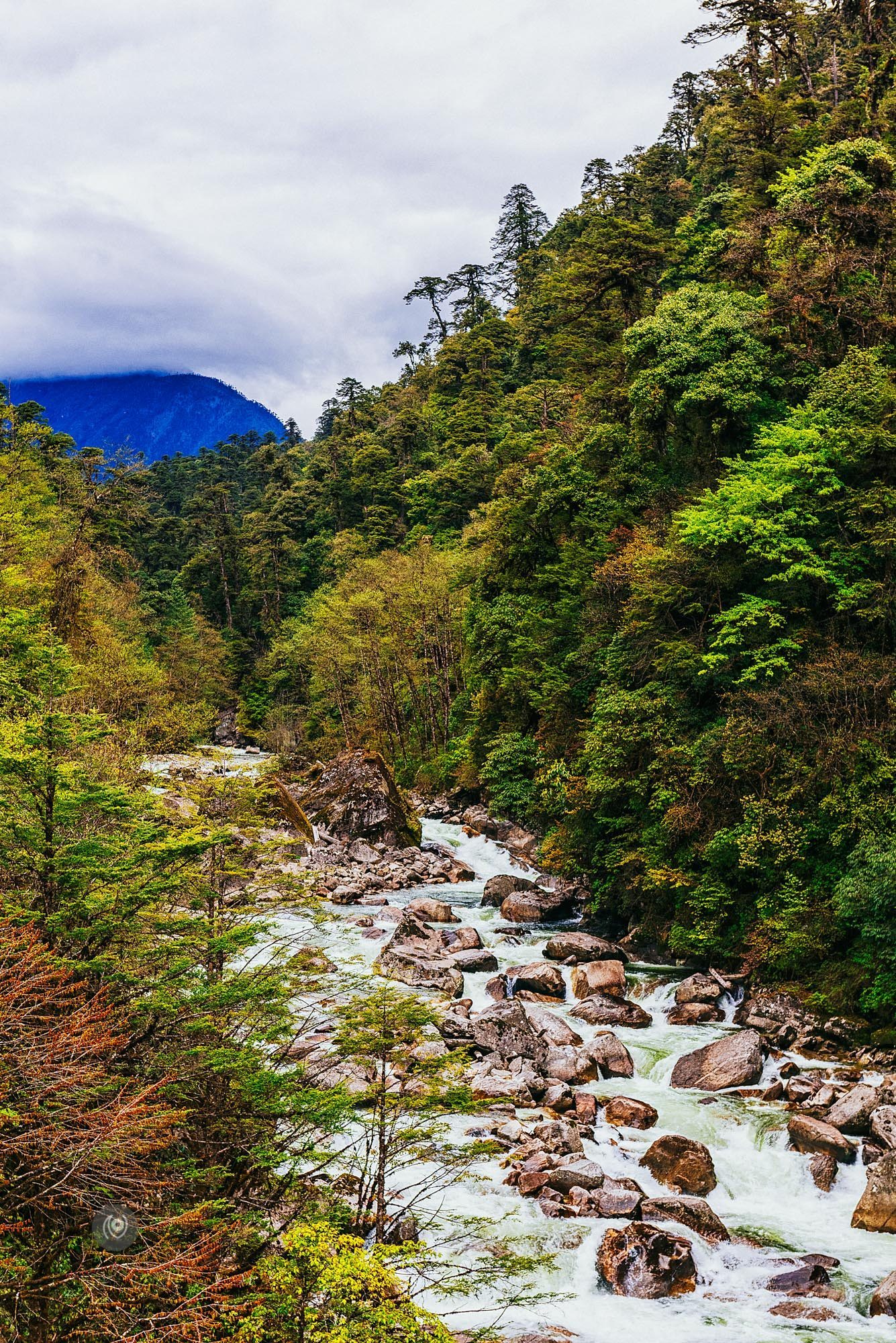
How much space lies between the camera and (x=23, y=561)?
23203 millimetres

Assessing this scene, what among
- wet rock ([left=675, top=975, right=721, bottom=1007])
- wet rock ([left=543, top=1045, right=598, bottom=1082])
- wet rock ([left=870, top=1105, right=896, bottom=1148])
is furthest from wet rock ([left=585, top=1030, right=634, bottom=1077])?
wet rock ([left=870, top=1105, right=896, bottom=1148])

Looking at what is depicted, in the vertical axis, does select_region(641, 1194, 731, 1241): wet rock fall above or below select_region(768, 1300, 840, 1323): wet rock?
above

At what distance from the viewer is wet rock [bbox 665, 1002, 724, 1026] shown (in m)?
15.2

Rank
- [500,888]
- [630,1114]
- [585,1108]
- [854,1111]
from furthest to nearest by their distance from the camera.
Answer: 1. [500,888]
2. [585,1108]
3. [630,1114]
4. [854,1111]

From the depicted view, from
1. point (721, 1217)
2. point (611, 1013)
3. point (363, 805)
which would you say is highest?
point (363, 805)

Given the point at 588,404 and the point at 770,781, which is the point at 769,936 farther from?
the point at 588,404

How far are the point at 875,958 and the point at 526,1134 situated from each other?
661 centimetres

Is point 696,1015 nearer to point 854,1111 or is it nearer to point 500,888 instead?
point 854,1111

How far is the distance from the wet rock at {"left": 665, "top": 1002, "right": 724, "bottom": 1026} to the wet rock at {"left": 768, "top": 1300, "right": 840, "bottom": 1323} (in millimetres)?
6570

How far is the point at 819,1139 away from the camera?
10.8m

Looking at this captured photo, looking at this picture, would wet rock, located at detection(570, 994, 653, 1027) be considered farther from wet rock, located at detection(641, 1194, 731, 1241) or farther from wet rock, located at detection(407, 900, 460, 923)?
wet rock, located at detection(407, 900, 460, 923)

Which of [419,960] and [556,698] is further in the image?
[556,698]

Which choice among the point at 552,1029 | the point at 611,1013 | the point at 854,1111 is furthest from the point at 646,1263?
the point at 611,1013

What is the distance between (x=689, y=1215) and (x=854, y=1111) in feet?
10.5
